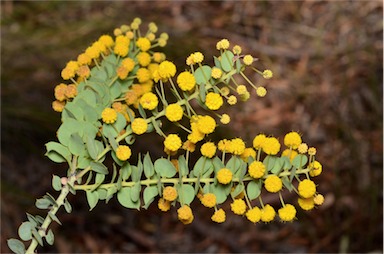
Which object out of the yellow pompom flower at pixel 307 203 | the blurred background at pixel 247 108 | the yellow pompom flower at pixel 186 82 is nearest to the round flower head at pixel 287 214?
the yellow pompom flower at pixel 307 203

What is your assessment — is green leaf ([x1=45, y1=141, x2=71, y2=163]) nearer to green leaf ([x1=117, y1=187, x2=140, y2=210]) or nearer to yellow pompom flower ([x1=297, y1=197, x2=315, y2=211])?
green leaf ([x1=117, y1=187, x2=140, y2=210])

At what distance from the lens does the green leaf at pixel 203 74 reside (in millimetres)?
485

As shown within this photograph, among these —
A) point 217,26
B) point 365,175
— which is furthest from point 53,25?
point 365,175

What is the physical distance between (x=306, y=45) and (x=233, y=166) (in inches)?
60.3

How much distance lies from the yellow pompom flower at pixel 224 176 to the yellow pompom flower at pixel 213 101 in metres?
0.05

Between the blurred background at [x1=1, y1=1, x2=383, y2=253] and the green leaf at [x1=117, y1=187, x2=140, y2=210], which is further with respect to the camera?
the blurred background at [x1=1, y1=1, x2=383, y2=253]

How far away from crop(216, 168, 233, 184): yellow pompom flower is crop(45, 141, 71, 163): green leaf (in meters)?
0.12

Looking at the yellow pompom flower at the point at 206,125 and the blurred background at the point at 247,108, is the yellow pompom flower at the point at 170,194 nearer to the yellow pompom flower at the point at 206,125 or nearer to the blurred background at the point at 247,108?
the yellow pompom flower at the point at 206,125

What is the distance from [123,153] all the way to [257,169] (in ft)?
0.32

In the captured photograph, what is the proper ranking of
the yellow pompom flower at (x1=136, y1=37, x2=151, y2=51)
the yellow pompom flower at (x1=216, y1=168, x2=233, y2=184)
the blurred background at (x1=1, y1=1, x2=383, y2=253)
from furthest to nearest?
the blurred background at (x1=1, y1=1, x2=383, y2=253), the yellow pompom flower at (x1=136, y1=37, x2=151, y2=51), the yellow pompom flower at (x1=216, y1=168, x2=233, y2=184)

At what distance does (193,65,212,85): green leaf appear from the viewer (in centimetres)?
48

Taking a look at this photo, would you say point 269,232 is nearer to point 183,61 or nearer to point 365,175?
point 365,175

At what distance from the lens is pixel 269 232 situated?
160 cm

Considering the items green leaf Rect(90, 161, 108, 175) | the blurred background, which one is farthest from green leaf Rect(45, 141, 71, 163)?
the blurred background
